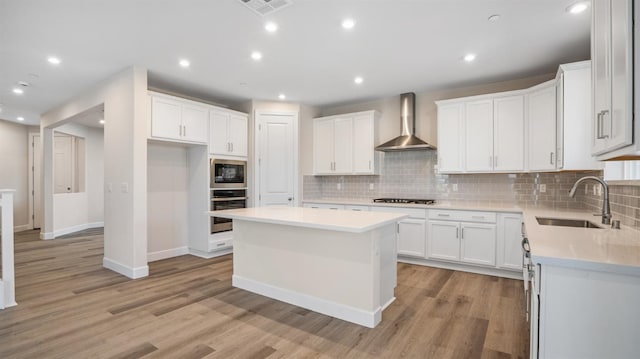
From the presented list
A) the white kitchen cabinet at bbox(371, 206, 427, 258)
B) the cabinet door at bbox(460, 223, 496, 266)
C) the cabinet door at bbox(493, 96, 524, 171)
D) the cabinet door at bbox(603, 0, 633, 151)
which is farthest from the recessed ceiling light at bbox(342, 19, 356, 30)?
the cabinet door at bbox(460, 223, 496, 266)

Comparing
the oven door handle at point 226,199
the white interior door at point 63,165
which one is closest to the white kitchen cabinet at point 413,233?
the oven door handle at point 226,199

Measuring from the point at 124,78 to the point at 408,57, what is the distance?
139 inches

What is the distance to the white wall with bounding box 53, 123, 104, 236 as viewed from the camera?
6.98 m

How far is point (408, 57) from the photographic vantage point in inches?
136

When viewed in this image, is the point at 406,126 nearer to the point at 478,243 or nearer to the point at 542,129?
the point at 542,129

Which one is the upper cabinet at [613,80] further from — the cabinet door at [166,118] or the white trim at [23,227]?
the white trim at [23,227]

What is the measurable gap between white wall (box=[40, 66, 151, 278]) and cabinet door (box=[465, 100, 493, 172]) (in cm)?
430

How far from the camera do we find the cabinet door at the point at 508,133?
3.84 meters

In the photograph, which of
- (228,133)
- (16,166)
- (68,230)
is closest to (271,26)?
(228,133)

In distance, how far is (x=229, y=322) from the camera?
2619 mm

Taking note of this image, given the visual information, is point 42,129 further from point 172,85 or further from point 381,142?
point 381,142

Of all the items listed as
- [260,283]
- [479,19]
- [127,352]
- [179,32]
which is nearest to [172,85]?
[179,32]

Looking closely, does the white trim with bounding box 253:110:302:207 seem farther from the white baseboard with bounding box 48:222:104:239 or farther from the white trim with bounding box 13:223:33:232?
the white trim with bounding box 13:223:33:232

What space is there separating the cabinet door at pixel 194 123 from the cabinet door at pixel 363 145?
2.44 meters
